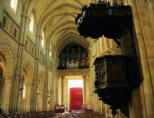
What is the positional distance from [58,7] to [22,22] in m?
7.26

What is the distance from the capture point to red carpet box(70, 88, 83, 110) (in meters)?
34.5

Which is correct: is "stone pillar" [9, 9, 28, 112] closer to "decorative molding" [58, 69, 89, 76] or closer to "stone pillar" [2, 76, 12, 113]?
"stone pillar" [2, 76, 12, 113]

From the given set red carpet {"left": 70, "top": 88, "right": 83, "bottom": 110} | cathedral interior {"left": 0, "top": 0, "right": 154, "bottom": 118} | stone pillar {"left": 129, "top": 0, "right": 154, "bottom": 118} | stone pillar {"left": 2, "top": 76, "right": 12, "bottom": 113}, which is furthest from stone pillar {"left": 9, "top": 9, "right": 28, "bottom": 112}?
red carpet {"left": 70, "top": 88, "right": 83, "bottom": 110}

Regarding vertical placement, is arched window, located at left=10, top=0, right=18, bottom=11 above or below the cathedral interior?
above

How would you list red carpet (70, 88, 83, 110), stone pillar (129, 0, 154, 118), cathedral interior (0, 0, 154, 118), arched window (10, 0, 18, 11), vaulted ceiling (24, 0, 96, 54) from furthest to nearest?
red carpet (70, 88, 83, 110) < vaulted ceiling (24, 0, 96, 54) < arched window (10, 0, 18, 11) < cathedral interior (0, 0, 154, 118) < stone pillar (129, 0, 154, 118)

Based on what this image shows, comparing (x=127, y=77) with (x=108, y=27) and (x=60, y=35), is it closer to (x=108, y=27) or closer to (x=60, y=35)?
(x=108, y=27)

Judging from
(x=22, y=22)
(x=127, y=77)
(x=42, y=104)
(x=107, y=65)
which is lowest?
(x=42, y=104)

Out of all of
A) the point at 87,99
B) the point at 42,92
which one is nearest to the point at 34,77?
the point at 42,92

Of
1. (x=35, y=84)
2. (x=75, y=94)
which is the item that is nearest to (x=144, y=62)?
(x=35, y=84)

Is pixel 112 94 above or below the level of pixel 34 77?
below

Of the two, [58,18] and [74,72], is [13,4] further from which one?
[74,72]

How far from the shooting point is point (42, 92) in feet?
76.6

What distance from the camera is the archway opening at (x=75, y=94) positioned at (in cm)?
3459

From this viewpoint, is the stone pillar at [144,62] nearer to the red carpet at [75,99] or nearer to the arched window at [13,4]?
the arched window at [13,4]
